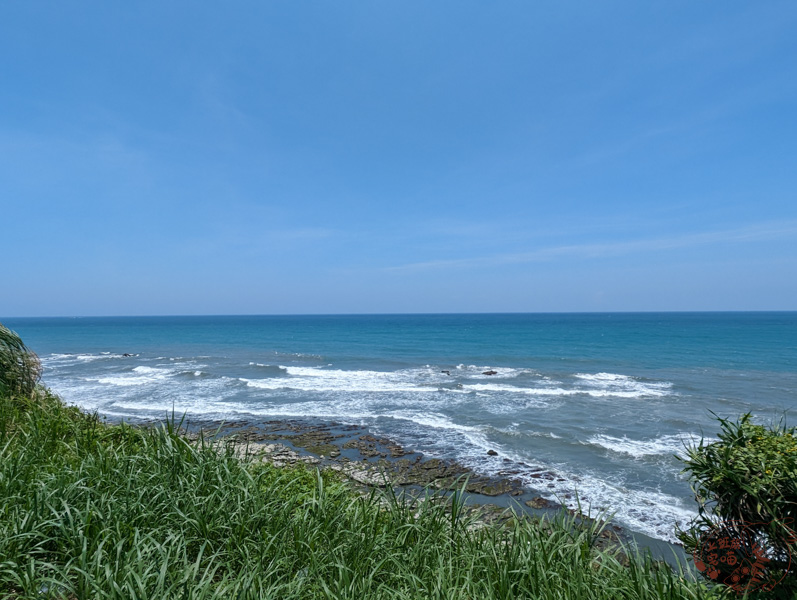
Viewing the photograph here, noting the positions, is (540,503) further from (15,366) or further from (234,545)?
(15,366)

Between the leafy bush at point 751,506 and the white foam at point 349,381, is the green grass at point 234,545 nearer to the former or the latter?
the leafy bush at point 751,506

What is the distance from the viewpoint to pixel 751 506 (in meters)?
3.47

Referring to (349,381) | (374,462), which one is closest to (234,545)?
(374,462)

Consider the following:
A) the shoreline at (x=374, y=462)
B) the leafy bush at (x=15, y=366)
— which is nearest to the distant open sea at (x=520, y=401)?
the shoreline at (x=374, y=462)

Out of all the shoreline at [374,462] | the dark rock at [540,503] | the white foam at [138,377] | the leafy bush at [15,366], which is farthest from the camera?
the white foam at [138,377]

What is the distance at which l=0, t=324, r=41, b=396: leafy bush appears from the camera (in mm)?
8312

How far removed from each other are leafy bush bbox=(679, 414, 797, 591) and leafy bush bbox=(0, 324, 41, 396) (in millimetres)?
11107

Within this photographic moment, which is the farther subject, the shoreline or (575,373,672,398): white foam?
(575,373,672,398): white foam

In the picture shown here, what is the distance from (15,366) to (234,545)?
773 cm

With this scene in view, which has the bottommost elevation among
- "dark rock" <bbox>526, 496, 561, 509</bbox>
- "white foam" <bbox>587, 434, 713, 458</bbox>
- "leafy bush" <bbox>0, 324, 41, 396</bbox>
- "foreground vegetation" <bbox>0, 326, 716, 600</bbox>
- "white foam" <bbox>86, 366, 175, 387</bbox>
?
"white foam" <bbox>86, 366, 175, 387</bbox>

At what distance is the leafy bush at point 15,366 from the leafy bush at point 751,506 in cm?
1111

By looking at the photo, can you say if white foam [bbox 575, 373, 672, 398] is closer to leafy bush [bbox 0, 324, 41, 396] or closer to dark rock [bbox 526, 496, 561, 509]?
dark rock [bbox 526, 496, 561, 509]

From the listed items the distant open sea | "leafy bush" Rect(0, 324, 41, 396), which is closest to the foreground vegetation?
the distant open sea

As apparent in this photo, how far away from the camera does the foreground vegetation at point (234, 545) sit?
310cm
